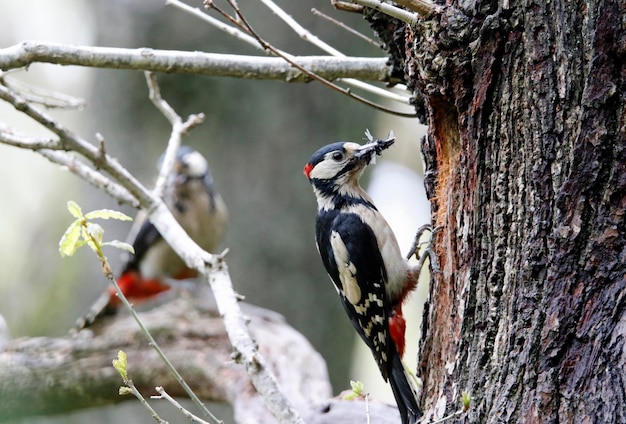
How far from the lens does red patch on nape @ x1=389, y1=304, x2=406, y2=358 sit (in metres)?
3.01

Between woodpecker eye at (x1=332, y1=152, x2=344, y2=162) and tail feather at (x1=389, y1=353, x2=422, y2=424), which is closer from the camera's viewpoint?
tail feather at (x1=389, y1=353, x2=422, y2=424)

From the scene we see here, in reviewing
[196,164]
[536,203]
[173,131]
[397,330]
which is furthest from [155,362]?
[536,203]

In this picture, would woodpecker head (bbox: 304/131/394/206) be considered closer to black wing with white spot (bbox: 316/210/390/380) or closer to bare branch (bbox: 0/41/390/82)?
black wing with white spot (bbox: 316/210/390/380)

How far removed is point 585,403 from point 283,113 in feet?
14.3

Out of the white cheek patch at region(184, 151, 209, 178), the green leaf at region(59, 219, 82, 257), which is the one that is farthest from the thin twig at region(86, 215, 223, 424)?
the white cheek patch at region(184, 151, 209, 178)

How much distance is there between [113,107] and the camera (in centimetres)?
586

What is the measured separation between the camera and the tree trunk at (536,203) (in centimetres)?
172

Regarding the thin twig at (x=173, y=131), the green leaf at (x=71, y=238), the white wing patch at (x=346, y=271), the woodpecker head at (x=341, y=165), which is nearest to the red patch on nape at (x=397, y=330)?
the white wing patch at (x=346, y=271)

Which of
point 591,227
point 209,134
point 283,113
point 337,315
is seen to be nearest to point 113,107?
point 209,134

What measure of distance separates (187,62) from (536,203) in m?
1.17

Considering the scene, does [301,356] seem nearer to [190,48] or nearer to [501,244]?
[501,244]

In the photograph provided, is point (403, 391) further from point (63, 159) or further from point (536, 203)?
point (63, 159)

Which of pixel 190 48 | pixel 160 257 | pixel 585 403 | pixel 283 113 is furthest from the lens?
pixel 160 257

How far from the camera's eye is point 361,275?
10.2 feet
